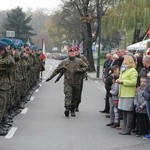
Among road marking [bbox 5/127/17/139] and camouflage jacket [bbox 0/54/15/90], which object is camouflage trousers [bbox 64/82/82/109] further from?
Result: camouflage jacket [bbox 0/54/15/90]

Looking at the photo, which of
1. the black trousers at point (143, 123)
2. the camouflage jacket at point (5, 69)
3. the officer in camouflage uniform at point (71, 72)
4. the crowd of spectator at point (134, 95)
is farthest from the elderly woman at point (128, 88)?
the officer in camouflage uniform at point (71, 72)

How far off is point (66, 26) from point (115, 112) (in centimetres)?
5519

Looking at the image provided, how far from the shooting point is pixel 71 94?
12.1 metres

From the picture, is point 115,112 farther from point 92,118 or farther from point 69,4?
point 69,4

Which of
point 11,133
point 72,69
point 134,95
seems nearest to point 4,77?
point 11,133

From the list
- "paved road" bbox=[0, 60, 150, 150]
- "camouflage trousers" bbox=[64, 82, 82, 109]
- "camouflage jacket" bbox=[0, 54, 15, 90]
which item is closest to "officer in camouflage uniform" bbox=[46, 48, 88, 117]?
"camouflage trousers" bbox=[64, 82, 82, 109]

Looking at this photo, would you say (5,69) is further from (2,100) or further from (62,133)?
(62,133)

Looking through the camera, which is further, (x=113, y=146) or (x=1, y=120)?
(x=1, y=120)

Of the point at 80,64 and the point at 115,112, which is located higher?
the point at 80,64

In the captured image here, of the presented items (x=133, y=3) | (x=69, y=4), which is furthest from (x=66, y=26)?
(x=133, y=3)

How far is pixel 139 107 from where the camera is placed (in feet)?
30.4

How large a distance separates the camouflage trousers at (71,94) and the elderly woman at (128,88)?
2.46m

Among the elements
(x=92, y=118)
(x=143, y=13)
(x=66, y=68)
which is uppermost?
(x=143, y=13)

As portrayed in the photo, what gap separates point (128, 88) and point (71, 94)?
282cm
